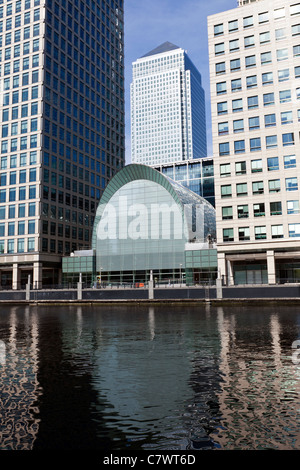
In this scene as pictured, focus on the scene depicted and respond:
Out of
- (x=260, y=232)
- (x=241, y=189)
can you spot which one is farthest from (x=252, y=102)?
(x=260, y=232)

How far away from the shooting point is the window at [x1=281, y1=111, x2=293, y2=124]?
67531 millimetres

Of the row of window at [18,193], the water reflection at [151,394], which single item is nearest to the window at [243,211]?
the water reflection at [151,394]

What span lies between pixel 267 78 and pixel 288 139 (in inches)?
478

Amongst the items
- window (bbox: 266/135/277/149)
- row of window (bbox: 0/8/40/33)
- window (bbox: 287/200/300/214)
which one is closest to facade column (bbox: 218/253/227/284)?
window (bbox: 287/200/300/214)

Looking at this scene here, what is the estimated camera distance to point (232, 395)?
13.1m

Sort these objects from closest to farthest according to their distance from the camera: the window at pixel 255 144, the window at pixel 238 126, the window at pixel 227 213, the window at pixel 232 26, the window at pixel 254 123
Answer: the window at pixel 255 144, the window at pixel 227 213, the window at pixel 254 123, the window at pixel 238 126, the window at pixel 232 26

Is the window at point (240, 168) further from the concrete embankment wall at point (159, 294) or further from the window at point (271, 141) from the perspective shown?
the concrete embankment wall at point (159, 294)

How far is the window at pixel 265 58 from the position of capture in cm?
7031

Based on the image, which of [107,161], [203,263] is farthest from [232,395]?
[107,161]

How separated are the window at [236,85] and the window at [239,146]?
10.00 meters

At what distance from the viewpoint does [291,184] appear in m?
66.3

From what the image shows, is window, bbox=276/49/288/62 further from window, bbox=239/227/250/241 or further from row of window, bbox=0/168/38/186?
row of window, bbox=0/168/38/186
